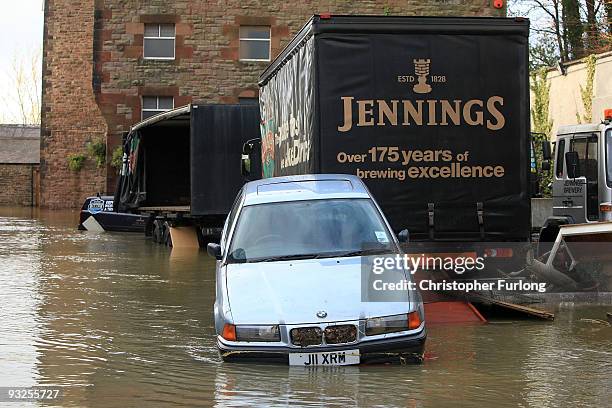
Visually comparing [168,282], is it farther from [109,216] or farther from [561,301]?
[109,216]

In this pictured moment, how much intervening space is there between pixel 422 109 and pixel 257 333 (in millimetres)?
5026

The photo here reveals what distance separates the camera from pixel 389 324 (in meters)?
8.73

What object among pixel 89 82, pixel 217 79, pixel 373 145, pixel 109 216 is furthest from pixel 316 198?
pixel 89 82

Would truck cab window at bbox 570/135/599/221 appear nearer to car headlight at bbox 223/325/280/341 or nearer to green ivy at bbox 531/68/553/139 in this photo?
car headlight at bbox 223/325/280/341

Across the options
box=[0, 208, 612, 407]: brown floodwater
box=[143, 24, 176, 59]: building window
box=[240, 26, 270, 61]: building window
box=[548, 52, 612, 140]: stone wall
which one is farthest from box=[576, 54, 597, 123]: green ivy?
box=[143, 24, 176, 59]: building window

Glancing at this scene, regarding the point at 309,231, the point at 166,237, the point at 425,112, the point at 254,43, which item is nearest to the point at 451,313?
the point at 425,112

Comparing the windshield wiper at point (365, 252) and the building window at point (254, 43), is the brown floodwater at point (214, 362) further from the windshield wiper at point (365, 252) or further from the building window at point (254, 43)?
the building window at point (254, 43)

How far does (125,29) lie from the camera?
40281 millimetres

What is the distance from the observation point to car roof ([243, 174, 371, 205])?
35.0 ft

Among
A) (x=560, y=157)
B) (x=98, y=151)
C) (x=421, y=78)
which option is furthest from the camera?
(x=98, y=151)

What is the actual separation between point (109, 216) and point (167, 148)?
3.83 m

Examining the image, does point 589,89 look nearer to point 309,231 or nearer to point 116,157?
point 309,231

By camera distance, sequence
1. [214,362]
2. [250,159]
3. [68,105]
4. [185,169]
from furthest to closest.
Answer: [68,105]
[185,169]
[250,159]
[214,362]

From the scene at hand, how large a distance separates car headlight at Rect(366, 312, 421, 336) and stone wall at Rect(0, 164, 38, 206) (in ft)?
197
